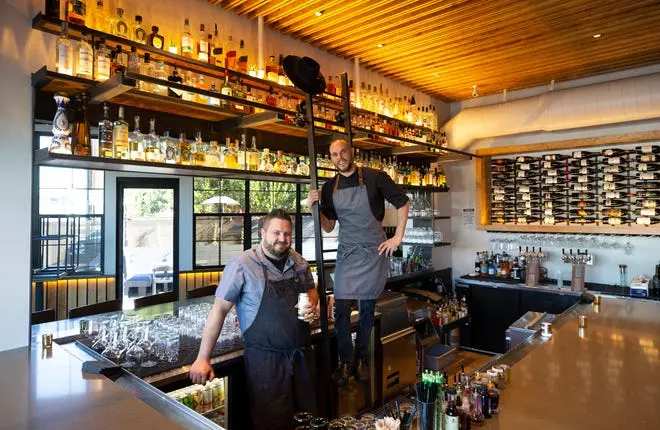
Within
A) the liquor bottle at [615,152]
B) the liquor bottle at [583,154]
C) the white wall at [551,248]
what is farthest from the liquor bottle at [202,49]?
the liquor bottle at [615,152]

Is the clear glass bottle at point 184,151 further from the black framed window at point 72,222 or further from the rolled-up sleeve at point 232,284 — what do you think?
the black framed window at point 72,222

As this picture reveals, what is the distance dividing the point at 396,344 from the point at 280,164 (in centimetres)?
188

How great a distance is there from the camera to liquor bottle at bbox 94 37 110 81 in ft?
8.78

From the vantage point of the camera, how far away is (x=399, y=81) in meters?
5.67

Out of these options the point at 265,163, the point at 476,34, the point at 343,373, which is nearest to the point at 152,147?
the point at 265,163

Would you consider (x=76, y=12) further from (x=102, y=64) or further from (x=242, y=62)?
(x=242, y=62)

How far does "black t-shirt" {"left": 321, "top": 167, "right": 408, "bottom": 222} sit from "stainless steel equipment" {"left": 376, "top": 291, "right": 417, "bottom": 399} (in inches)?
54.9

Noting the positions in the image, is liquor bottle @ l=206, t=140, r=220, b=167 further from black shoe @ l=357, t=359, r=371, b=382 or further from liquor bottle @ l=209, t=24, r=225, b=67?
black shoe @ l=357, t=359, r=371, b=382

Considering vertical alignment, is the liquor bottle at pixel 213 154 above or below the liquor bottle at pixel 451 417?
above

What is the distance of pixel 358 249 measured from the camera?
2.68m

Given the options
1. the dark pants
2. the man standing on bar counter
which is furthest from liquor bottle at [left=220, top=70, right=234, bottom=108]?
the dark pants

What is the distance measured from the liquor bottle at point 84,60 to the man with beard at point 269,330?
1.39 metres

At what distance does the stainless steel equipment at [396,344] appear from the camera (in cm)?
384

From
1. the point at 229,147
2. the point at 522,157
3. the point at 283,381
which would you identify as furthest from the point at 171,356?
the point at 522,157
